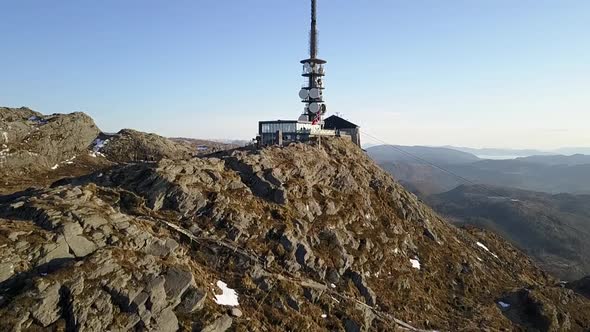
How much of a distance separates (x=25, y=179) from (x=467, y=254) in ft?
222

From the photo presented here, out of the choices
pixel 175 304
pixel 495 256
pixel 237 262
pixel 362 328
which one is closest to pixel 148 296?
pixel 175 304

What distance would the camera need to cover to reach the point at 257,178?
162 feet

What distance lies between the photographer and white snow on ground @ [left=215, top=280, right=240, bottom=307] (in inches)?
1284

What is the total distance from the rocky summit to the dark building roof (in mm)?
9802

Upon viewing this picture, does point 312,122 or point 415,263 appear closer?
point 415,263

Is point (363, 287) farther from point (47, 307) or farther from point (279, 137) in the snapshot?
point (279, 137)

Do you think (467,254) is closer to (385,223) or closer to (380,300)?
(385,223)

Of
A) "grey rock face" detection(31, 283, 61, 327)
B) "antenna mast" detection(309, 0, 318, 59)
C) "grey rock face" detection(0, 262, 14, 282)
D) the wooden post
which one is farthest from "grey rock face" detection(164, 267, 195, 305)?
"antenna mast" detection(309, 0, 318, 59)

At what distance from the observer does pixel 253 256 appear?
39.2 m

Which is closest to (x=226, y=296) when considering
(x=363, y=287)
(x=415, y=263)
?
(x=363, y=287)

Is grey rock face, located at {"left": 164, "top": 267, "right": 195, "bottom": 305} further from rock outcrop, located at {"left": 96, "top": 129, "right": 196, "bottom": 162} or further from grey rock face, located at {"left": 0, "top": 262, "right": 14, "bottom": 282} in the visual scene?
rock outcrop, located at {"left": 96, "top": 129, "right": 196, "bottom": 162}

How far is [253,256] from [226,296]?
6148mm

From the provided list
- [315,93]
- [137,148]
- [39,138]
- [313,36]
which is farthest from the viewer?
[137,148]

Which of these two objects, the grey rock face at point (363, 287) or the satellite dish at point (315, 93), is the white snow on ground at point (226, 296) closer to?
the grey rock face at point (363, 287)
